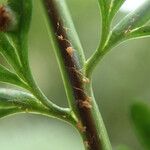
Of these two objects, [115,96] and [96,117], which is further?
[115,96]

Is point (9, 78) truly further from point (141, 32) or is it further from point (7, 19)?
point (141, 32)

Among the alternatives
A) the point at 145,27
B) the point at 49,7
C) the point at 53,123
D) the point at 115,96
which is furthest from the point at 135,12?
the point at 115,96

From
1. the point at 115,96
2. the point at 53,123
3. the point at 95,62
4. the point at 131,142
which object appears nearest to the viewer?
the point at 95,62

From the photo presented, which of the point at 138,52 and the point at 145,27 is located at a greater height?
the point at 145,27

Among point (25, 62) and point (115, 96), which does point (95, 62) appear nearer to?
point (25, 62)

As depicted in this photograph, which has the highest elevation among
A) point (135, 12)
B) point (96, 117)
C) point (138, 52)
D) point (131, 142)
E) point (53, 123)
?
point (135, 12)

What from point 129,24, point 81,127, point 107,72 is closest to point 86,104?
point 81,127

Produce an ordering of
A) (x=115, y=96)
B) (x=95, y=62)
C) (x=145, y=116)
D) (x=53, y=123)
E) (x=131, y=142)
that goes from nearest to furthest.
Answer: (x=145, y=116)
(x=95, y=62)
(x=53, y=123)
(x=131, y=142)
(x=115, y=96)

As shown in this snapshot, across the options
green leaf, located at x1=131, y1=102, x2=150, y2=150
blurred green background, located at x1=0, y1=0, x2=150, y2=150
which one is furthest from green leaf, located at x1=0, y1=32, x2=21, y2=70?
blurred green background, located at x1=0, y1=0, x2=150, y2=150

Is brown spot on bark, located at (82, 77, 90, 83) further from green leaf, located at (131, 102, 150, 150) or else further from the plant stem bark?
green leaf, located at (131, 102, 150, 150)
